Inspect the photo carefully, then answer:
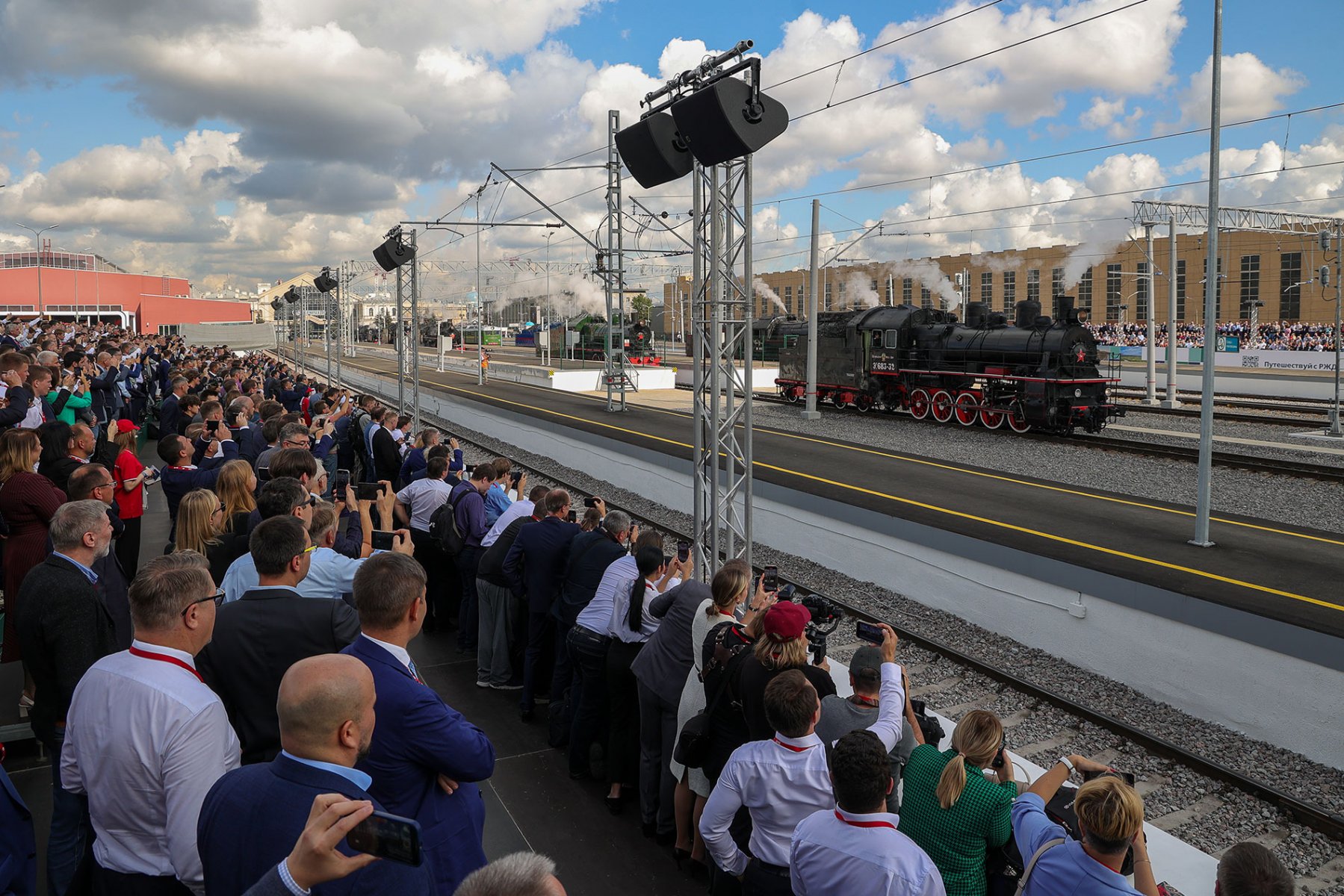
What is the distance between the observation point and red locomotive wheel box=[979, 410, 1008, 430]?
84.2ft

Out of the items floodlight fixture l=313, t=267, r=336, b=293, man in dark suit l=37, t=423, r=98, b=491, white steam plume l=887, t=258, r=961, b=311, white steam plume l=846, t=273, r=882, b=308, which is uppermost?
white steam plume l=846, t=273, r=882, b=308

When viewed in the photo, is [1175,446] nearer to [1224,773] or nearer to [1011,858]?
[1224,773]

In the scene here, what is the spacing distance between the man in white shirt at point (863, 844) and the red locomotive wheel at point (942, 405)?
999 inches

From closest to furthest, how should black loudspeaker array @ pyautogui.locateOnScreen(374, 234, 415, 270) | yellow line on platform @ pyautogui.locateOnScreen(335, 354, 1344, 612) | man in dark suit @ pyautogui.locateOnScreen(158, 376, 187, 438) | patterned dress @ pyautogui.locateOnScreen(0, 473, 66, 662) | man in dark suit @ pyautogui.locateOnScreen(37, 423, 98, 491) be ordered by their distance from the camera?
patterned dress @ pyautogui.locateOnScreen(0, 473, 66, 662), man in dark suit @ pyautogui.locateOnScreen(37, 423, 98, 491), yellow line on platform @ pyautogui.locateOnScreen(335, 354, 1344, 612), man in dark suit @ pyautogui.locateOnScreen(158, 376, 187, 438), black loudspeaker array @ pyautogui.locateOnScreen(374, 234, 415, 270)

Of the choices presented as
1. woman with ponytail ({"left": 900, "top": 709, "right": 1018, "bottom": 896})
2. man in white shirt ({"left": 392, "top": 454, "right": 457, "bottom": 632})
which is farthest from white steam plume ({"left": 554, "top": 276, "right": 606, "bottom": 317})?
woman with ponytail ({"left": 900, "top": 709, "right": 1018, "bottom": 896})

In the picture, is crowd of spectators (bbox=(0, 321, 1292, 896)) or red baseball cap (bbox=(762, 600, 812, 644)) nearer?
crowd of spectators (bbox=(0, 321, 1292, 896))

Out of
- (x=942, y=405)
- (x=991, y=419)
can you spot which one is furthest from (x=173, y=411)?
(x=942, y=405)

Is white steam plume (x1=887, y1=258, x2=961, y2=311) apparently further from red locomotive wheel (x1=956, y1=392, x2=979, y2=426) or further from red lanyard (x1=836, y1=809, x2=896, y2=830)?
red lanyard (x1=836, y1=809, x2=896, y2=830)

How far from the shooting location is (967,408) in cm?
2681

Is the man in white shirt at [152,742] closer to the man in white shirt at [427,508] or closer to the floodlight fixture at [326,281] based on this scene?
the man in white shirt at [427,508]

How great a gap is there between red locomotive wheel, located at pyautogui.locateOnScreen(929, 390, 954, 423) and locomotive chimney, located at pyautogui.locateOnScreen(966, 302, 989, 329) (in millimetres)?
2226

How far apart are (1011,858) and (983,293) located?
89.7m

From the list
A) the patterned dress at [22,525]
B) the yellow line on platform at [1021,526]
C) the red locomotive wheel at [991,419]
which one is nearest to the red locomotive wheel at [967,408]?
the red locomotive wheel at [991,419]

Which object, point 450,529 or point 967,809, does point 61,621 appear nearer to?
point 450,529
